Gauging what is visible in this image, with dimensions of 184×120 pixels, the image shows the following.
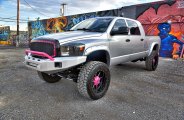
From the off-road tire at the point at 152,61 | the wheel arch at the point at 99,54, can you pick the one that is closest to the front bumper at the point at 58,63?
the wheel arch at the point at 99,54

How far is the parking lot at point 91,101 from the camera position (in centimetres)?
329

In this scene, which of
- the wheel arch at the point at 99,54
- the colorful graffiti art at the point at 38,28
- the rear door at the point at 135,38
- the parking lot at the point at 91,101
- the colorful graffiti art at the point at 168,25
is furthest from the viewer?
the colorful graffiti art at the point at 38,28

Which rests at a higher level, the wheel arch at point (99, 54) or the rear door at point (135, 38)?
the rear door at point (135, 38)

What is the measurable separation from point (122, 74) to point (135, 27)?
71.1 inches

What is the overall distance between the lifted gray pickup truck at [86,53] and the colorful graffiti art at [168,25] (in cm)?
761

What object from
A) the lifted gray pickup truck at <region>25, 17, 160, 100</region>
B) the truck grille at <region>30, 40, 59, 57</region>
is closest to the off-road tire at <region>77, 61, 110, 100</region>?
the lifted gray pickup truck at <region>25, 17, 160, 100</region>

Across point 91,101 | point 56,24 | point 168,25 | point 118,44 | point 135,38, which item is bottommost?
point 91,101

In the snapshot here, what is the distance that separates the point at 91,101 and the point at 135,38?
2.81 m

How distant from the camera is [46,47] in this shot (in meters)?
3.75

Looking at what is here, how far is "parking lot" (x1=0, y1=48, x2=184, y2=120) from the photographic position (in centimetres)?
329

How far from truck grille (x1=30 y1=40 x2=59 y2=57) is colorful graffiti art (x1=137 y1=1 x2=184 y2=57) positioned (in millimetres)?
10434

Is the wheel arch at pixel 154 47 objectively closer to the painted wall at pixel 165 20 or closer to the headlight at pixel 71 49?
the headlight at pixel 71 49

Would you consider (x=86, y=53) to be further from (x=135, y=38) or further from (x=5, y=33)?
(x=5, y=33)

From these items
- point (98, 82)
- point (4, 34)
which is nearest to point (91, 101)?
point (98, 82)
